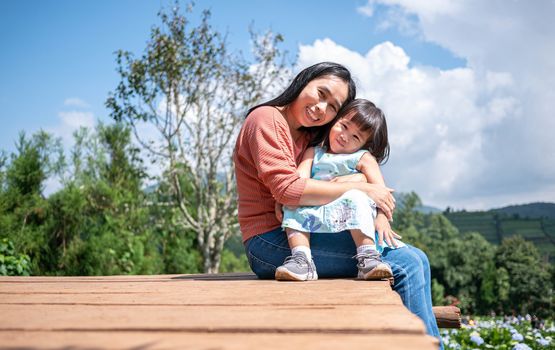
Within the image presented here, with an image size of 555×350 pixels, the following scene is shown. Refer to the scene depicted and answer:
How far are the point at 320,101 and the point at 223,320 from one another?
1431 mm

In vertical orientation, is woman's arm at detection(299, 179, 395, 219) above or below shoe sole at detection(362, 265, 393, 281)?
above

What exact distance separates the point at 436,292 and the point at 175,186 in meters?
17.4

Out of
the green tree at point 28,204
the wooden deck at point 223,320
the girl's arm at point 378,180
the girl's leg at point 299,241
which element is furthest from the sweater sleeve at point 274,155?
the green tree at point 28,204

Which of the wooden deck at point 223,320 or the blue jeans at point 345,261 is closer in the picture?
the wooden deck at point 223,320

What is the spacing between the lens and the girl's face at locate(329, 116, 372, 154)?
2438 mm

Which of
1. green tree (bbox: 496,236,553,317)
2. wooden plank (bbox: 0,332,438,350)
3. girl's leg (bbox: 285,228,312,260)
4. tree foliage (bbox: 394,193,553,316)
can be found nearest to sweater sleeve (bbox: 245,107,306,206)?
girl's leg (bbox: 285,228,312,260)

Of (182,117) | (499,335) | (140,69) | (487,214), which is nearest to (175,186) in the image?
(182,117)

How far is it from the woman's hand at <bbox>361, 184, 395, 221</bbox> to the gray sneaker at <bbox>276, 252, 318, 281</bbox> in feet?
1.17

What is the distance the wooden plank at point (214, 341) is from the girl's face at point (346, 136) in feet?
4.88

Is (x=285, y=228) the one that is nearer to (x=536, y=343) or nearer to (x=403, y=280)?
(x=403, y=280)

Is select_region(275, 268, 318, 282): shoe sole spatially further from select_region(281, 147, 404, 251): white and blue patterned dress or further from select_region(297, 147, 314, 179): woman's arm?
select_region(297, 147, 314, 179): woman's arm

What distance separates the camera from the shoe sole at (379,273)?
1969 mm

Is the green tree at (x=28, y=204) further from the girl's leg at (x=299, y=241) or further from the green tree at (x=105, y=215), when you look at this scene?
the girl's leg at (x=299, y=241)

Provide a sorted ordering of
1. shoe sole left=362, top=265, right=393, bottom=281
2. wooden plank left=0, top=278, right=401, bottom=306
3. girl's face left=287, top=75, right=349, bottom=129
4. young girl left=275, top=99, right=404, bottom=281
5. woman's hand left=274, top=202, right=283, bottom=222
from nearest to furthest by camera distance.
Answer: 1. wooden plank left=0, top=278, right=401, bottom=306
2. shoe sole left=362, top=265, right=393, bottom=281
3. young girl left=275, top=99, right=404, bottom=281
4. woman's hand left=274, top=202, right=283, bottom=222
5. girl's face left=287, top=75, right=349, bottom=129
